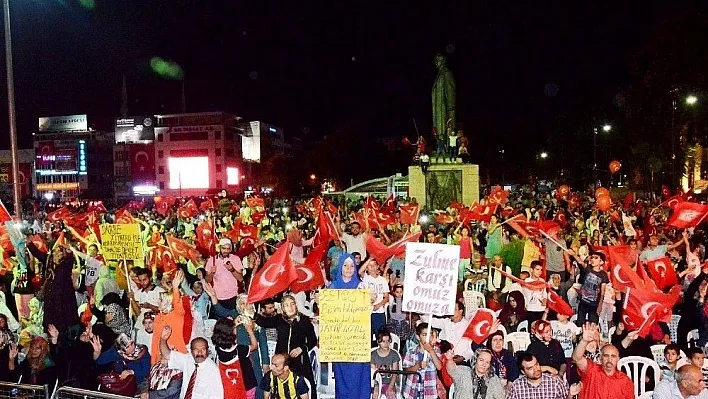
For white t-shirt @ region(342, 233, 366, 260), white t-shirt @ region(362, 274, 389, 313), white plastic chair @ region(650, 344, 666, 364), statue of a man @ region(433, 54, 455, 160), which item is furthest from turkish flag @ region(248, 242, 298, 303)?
statue of a man @ region(433, 54, 455, 160)

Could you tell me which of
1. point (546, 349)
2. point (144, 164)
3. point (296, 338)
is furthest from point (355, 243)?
point (144, 164)

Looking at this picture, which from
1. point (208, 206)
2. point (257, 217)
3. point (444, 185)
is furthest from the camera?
point (444, 185)

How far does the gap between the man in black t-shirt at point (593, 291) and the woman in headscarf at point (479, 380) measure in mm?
2866

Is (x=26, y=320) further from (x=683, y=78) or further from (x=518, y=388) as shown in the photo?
(x=683, y=78)

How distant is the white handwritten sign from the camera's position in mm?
6832

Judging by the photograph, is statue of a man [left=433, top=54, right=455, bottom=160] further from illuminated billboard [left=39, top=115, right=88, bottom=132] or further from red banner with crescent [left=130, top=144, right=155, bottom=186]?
illuminated billboard [left=39, top=115, right=88, bottom=132]

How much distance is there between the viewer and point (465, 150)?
29500 mm

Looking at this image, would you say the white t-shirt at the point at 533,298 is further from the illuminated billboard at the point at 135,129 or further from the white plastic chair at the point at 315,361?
the illuminated billboard at the point at 135,129

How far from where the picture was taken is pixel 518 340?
7.65 meters

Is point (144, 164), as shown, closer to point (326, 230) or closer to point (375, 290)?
point (326, 230)

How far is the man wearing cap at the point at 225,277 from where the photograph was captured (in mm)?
9141

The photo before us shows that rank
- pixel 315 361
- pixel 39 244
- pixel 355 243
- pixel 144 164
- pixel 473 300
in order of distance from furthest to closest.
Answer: pixel 144 164, pixel 39 244, pixel 355 243, pixel 473 300, pixel 315 361

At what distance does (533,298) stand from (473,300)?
0.81 meters

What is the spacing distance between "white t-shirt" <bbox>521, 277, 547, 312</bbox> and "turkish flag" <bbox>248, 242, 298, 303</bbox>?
3033 millimetres
